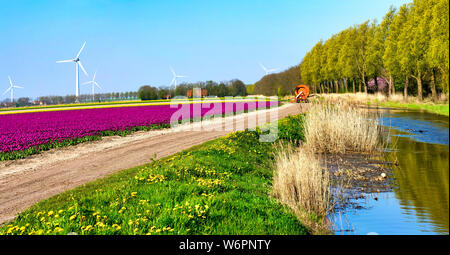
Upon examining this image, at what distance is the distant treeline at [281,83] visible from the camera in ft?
374

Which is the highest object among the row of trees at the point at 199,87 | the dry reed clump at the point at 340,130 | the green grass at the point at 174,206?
the row of trees at the point at 199,87

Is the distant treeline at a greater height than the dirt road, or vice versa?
the distant treeline

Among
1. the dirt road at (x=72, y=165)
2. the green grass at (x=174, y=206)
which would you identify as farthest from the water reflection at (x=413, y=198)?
the dirt road at (x=72, y=165)

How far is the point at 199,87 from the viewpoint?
373 ft

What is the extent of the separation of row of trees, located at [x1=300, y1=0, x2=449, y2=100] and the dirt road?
43.5ft

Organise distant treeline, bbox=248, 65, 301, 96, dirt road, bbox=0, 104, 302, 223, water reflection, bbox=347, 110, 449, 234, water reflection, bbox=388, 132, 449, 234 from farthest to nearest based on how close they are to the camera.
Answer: distant treeline, bbox=248, 65, 301, 96
dirt road, bbox=0, 104, 302, 223
water reflection, bbox=388, 132, 449, 234
water reflection, bbox=347, 110, 449, 234

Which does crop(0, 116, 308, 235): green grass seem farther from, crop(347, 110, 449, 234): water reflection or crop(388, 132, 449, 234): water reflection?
crop(388, 132, 449, 234): water reflection

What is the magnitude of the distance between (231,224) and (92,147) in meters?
16.2

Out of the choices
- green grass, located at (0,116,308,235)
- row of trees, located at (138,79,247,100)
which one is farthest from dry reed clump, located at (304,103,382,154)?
row of trees, located at (138,79,247,100)

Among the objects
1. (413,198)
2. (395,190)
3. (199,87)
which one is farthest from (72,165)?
(199,87)

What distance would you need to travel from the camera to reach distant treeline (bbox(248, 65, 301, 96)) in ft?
374

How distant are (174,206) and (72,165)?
9.83 m

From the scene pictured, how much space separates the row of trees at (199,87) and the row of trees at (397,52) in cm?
2964

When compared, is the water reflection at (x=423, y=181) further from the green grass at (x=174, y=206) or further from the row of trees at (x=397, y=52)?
the row of trees at (x=397, y=52)
